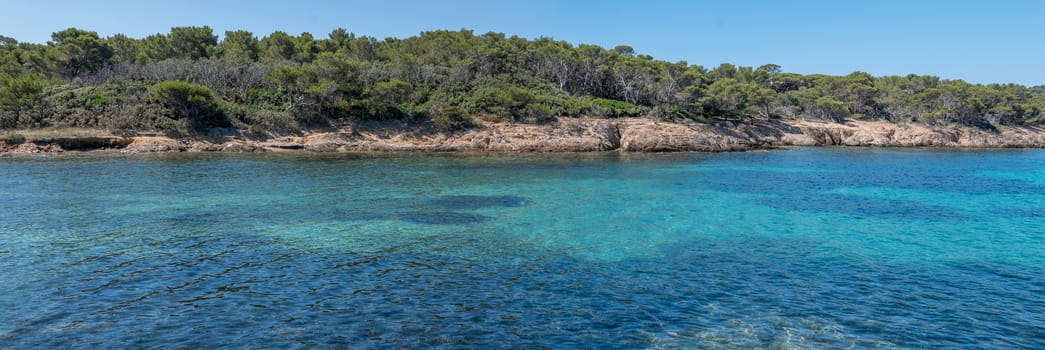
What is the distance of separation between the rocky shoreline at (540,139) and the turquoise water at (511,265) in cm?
1904

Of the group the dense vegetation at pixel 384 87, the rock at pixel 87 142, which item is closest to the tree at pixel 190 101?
the dense vegetation at pixel 384 87

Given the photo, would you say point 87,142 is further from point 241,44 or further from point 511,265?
point 511,265

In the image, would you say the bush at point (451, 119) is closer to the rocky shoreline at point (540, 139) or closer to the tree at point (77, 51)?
the rocky shoreline at point (540, 139)

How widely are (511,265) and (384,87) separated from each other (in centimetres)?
4455

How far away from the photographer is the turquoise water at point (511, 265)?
981cm

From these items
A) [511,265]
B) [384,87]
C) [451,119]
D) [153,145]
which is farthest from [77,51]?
[511,265]

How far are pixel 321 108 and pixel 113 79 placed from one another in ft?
77.9

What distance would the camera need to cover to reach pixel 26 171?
31969 mm

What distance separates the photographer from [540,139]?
55125 millimetres

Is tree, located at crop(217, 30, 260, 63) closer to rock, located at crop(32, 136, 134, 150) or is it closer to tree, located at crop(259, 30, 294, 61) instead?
tree, located at crop(259, 30, 294, 61)

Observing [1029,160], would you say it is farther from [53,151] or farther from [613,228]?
[53,151]

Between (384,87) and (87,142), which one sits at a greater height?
(384,87)

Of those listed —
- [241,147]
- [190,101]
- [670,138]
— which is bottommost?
[241,147]

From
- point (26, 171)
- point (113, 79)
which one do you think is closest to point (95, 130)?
point (113, 79)
